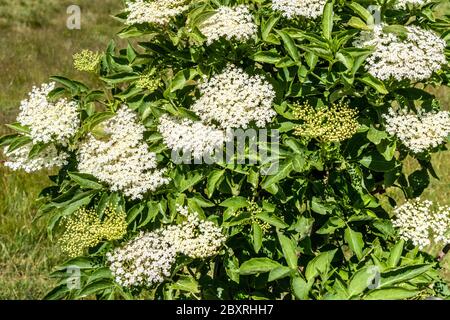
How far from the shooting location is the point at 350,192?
3061 millimetres

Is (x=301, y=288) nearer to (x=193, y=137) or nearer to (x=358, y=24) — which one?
(x=193, y=137)

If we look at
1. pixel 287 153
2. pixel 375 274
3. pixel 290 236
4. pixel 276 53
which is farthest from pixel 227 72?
pixel 375 274

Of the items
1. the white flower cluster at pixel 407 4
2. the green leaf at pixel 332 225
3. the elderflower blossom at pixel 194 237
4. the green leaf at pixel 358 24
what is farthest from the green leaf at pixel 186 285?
the white flower cluster at pixel 407 4

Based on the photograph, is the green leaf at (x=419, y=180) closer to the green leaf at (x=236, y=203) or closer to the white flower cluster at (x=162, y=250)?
the green leaf at (x=236, y=203)

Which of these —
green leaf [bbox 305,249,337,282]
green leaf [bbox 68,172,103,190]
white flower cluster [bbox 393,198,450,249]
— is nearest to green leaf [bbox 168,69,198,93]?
green leaf [bbox 68,172,103,190]

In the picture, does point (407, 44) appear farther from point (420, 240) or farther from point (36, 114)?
point (36, 114)

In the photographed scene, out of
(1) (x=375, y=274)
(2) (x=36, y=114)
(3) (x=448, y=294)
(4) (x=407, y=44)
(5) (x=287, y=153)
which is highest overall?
(4) (x=407, y=44)

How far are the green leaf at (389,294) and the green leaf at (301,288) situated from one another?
0.83ft

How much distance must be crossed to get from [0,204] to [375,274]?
4.82 metres

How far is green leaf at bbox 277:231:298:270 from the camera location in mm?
2695

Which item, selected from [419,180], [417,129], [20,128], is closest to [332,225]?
[417,129]

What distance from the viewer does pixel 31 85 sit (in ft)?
36.2

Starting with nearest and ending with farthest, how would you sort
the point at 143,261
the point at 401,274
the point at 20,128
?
the point at 401,274
the point at 143,261
the point at 20,128

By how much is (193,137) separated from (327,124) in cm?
64
